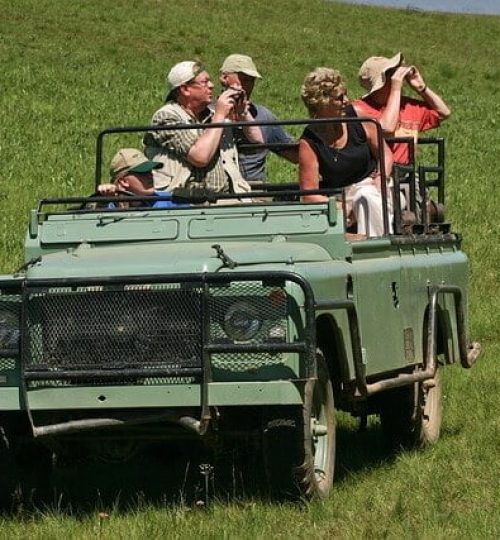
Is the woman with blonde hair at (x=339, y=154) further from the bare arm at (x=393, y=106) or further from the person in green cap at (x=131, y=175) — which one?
the person in green cap at (x=131, y=175)

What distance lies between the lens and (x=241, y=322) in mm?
7074

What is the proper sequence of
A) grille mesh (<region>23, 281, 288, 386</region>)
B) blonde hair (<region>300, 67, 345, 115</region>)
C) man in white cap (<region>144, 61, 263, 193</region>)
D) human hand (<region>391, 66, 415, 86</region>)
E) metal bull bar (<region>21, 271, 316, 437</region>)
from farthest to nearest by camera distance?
human hand (<region>391, 66, 415, 86</region>) → man in white cap (<region>144, 61, 263, 193</region>) → blonde hair (<region>300, 67, 345, 115</region>) → grille mesh (<region>23, 281, 288, 386</region>) → metal bull bar (<region>21, 271, 316, 437</region>)

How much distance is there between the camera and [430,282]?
9.20 metres

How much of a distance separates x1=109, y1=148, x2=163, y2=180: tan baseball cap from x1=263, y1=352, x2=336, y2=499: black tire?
253 cm

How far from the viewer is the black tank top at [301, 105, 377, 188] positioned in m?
9.33

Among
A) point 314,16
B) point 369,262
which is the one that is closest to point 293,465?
point 369,262

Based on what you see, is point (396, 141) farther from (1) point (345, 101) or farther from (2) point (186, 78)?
(2) point (186, 78)

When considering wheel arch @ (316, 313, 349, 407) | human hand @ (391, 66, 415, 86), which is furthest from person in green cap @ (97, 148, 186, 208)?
wheel arch @ (316, 313, 349, 407)

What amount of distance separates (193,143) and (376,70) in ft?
6.33

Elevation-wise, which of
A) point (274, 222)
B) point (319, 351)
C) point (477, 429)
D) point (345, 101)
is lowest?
point (477, 429)

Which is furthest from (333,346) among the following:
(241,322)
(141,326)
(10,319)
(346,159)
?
(346,159)

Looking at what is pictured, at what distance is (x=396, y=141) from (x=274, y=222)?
1.76 m

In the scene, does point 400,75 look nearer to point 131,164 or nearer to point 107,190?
point 131,164

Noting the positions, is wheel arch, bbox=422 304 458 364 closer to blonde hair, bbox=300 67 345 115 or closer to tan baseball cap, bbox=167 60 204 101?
blonde hair, bbox=300 67 345 115
